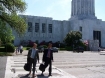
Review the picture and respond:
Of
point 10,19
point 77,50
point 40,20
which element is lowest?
point 77,50

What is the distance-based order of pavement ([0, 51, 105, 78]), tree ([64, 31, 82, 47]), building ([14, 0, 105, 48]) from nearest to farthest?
pavement ([0, 51, 105, 78]), tree ([64, 31, 82, 47]), building ([14, 0, 105, 48])

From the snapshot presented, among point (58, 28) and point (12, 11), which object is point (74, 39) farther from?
point (12, 11)

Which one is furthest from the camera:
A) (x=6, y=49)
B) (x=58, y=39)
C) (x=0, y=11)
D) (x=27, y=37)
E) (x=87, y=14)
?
(x=87, y=14)

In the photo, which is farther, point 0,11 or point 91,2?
point 91,2

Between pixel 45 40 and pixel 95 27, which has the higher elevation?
pixel 95 27

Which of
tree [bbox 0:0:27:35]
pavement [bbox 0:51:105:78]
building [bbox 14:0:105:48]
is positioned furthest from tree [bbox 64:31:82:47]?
pavement [bbox 0:51:105:78]

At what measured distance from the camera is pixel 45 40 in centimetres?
9244

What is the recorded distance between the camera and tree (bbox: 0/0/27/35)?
30969mm

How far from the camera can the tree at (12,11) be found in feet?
102

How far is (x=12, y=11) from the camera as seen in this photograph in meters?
31.7

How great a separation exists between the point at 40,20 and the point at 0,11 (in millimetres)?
61437

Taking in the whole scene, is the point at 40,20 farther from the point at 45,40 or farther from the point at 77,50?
the point at 77,50

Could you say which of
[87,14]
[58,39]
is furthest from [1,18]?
[87,14]

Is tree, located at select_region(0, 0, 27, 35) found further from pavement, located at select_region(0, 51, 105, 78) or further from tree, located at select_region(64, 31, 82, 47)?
tree, located at select_region(64, 31, 82, 47)
